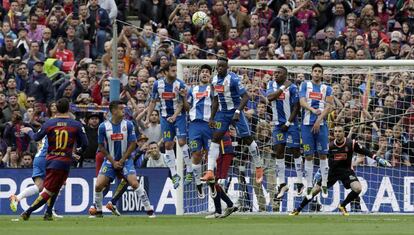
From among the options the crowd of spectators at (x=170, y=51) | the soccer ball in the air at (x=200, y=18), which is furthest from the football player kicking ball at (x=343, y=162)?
the soccer ball in the air at (x=200, y=18)

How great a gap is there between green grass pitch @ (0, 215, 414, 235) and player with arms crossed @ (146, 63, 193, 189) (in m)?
2.44

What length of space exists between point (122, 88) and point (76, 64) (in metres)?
2.39

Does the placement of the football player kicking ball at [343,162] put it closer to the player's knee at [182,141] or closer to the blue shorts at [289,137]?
the blue shorts at [289,137]

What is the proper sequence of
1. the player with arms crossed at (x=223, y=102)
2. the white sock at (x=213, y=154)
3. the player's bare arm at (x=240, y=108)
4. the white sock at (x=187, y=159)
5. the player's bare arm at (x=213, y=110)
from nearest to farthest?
1. the player's bare arm at (x=240, y=108)
2. the white sock at (x=213, y=154)
3. the player with arms crossed at (x=223, y=102)
4. the player's bare arm at (x=213, y=110)
5. the white sock at (x=187, y=159)

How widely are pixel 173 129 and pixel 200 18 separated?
7.77 metres

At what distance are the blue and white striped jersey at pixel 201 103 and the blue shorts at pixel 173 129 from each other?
52cm

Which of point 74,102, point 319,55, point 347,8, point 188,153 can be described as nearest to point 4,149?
point 74,102

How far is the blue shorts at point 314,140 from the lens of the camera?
29281 millimetres

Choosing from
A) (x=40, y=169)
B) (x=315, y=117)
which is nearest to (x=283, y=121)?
(x=315, y=117)

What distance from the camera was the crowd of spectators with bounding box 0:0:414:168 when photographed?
31.5 metres

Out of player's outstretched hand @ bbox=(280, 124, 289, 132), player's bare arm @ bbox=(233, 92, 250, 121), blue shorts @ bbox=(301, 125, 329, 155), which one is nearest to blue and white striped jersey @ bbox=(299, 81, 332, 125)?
blue shorts @ bbox=(301, 125, 329, 155)

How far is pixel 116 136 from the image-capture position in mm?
27984

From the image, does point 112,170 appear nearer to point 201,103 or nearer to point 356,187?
point 201,103

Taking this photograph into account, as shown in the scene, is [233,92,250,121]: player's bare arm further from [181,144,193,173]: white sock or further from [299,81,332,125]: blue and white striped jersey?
[181,144,193,173]: white sock
